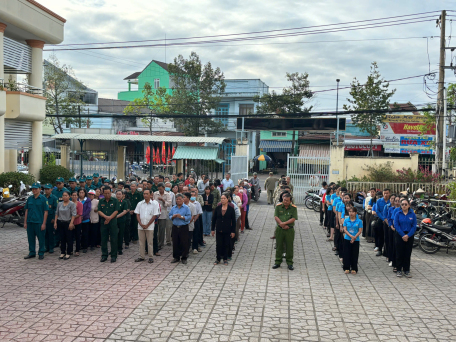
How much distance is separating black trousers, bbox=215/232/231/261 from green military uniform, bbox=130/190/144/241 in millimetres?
2814

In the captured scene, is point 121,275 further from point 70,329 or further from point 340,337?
point 340,337

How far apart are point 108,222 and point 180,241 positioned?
168 cm

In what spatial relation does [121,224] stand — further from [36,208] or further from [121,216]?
[36,208]

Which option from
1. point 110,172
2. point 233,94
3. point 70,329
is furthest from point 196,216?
point 233,94

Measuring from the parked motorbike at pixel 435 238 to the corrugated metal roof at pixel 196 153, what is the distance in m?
13.0

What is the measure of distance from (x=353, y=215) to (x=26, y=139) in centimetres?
1622

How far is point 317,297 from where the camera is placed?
25.5ft

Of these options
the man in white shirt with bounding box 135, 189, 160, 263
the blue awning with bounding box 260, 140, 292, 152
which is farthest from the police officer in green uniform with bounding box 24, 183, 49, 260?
the blue awning with bounding box 260, 140, 292, 152

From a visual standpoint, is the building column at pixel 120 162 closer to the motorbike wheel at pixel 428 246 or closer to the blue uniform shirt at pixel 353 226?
the motorbike wheel at pixel 428 246

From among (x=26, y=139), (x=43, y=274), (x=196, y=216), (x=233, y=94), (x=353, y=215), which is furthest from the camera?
(x=233, y=94)

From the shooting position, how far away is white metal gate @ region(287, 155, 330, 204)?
74.1 feet

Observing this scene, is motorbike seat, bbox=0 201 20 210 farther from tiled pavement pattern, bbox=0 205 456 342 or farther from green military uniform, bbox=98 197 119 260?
green military uniform, bbox=98 197 119 260

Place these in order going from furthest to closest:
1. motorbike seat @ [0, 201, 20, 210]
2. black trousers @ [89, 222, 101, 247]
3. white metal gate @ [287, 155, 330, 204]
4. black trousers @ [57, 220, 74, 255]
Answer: white metal gate @ [287, 155, 330, 204], motorbike seat @ [0, 201, 20, 210], black trousers @ [89, 222, 101, 247], black trousers @ [57, 220, 74, 255]

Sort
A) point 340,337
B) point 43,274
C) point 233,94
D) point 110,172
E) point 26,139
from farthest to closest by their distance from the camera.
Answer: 1. point 233,94
2. point 110,172
3. point 26,139
4. point 43,274
5. point 340,337
